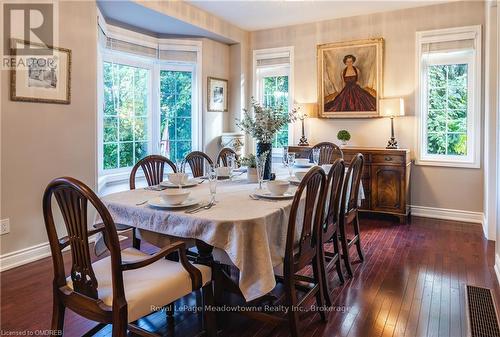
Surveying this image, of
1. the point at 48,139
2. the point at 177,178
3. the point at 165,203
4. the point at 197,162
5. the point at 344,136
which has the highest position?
the point at 344,136

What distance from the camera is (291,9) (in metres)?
4.82

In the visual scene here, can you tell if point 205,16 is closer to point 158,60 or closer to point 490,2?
point 158,60

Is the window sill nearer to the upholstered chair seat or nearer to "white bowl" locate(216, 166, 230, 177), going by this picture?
"white bowl" locate(216, 166, 230, 177)

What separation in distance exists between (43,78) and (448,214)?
4.65 m

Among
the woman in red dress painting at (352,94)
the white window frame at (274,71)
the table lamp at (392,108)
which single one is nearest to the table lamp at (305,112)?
the white window frame at (274,71)

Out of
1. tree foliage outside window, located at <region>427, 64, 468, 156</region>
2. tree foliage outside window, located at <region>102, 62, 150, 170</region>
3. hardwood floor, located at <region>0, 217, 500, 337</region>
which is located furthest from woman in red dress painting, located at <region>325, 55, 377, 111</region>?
tree foliage outside window, located at <region>102, 62, 150, 170</region>

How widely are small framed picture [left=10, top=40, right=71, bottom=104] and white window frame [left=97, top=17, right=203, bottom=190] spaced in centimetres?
81

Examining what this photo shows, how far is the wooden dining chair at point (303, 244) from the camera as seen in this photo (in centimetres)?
A: 195

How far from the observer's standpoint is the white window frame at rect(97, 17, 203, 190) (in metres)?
4.29

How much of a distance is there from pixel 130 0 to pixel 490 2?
11.9ft

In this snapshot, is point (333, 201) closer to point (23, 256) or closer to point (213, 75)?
point (23, 256)

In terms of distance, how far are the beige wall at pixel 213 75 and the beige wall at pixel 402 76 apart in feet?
3.74

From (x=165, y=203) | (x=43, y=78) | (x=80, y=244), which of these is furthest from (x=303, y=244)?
(x=43, y=78)

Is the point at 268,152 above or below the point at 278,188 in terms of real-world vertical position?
above
